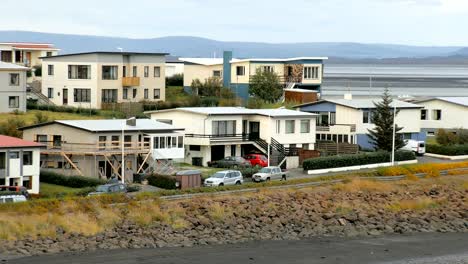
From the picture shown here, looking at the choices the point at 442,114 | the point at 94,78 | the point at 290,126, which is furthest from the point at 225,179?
the point at 442,114

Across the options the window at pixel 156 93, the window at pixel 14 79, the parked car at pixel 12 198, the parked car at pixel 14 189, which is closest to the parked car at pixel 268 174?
the parked car at pixel 14 189

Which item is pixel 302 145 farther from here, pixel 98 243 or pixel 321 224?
pixel 98 243

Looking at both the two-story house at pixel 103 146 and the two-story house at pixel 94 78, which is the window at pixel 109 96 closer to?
the two-story house at pixel 94 78

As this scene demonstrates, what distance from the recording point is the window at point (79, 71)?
272ft

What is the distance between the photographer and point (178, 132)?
6431 cm

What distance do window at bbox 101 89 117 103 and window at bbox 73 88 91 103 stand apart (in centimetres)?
121

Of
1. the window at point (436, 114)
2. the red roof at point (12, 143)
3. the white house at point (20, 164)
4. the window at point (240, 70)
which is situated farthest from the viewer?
the window at point (240, 70)

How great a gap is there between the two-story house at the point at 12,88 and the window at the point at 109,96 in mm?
8175

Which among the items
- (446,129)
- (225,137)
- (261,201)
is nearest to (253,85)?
(446,129)

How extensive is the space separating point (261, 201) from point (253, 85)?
43987 mm

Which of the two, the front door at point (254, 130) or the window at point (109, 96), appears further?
the window at point (109, 96)

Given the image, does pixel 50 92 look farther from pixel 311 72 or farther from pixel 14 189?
pixel 14 189

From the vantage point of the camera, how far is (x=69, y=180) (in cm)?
5525

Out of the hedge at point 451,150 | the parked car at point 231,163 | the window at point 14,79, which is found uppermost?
the window at point 14,79
